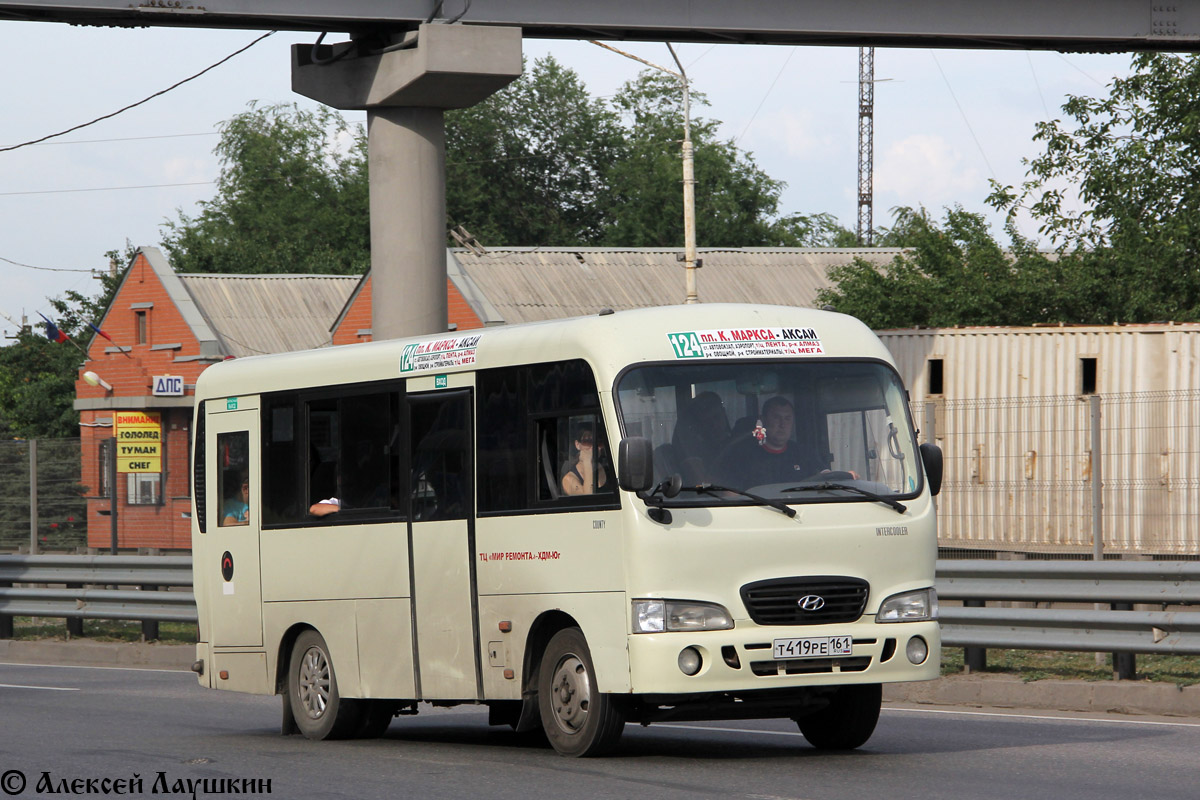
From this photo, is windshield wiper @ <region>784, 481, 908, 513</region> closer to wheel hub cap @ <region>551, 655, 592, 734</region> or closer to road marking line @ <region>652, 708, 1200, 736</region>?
wheel hub cap @ <region>551, 655, 592, 734</region>

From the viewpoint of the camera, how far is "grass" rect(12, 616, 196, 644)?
68.8 feet

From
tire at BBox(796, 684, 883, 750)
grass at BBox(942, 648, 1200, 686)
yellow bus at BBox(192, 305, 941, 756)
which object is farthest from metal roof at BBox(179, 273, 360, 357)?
tire at BBox(796, 684, 883, 750)

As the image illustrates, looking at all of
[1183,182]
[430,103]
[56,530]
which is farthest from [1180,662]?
[1183,182]

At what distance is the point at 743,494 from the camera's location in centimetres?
977

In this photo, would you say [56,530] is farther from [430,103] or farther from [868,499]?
[868,499]

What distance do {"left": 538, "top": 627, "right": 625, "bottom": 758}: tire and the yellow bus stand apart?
16 mm

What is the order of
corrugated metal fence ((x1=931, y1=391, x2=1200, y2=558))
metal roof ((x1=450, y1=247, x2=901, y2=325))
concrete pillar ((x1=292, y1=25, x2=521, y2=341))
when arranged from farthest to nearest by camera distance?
metal roof ((x1=450, y1=247, x2=901, y2=325)), concrete pillar ((x1=292, y1=25, x2=521, y2=341)), corrugated metal fence ((x1=931, y1=391, x2=1200, y2=558))

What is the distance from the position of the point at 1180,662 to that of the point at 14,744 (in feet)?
29.4

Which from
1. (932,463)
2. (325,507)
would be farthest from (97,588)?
(932,463)

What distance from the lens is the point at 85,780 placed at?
30.9 ft

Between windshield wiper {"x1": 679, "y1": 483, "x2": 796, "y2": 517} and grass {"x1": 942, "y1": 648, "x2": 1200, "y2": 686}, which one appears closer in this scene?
windshield wiper {"x1": 679, "y1": 483, "x2": 796, "y2": 517}

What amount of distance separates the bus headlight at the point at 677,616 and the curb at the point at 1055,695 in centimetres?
455

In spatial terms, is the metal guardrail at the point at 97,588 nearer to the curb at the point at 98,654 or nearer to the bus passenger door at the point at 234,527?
the curb at the point at 98,654

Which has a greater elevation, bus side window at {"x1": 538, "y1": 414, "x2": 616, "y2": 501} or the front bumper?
bus side window at {"x1": 538, "y1": 414, "x2": 616, "y2": 501}
